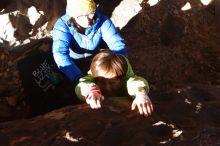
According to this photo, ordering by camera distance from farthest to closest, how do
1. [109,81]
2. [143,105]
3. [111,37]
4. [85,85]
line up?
[111,37] → [109,81] → [85,85] → [143,105]

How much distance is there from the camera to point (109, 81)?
352 cm

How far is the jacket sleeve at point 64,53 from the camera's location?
4141mm

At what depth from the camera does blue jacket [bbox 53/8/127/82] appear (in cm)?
416

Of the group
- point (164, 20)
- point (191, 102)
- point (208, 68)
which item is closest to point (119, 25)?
point (164, 20)

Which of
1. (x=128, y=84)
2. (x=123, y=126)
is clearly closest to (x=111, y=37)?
(x=128, y=84)

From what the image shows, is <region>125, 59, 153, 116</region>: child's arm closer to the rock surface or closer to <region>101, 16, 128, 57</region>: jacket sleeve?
the rock surface

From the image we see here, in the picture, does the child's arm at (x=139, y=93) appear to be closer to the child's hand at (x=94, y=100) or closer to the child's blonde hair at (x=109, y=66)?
the child's blonde hair at (x=109, y=66)

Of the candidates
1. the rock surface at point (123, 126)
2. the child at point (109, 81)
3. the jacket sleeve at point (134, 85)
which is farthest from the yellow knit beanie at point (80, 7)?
the rock surface at point (123, 126)

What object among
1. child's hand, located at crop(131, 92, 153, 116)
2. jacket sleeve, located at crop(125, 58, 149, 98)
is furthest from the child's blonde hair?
child's hand, located at crop(131, 92, 153, 116)

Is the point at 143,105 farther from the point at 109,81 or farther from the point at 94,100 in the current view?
the point at 109,81

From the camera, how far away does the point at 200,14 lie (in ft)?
19.0

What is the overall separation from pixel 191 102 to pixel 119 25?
8.15 feet

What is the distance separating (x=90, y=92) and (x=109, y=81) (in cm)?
34

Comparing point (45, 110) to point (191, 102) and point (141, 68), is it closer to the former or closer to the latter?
point (141, 68)
